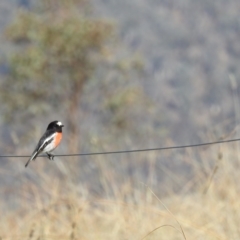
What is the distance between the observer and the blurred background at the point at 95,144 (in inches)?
202

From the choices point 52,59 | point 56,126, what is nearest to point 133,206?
point 56,126

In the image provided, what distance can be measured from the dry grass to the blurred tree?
14.8m

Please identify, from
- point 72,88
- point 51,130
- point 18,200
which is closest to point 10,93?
point 72,88

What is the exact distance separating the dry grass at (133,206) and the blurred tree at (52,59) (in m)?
14.8

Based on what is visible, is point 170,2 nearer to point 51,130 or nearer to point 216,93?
point 216,93

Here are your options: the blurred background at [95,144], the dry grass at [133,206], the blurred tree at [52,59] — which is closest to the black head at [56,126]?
the blurred background at [95,144]

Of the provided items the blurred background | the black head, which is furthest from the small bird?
the blurred background

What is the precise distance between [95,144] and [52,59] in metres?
17.3

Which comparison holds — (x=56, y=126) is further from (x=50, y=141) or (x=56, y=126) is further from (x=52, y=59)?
(x=52, y=59)

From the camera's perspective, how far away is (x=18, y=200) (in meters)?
5.84

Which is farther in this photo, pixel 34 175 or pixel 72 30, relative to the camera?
pixel 72 30

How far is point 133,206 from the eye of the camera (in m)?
5.16

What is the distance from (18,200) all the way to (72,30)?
1549 cm

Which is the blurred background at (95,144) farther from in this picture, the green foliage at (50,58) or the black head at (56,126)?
the black head at (56,126)
